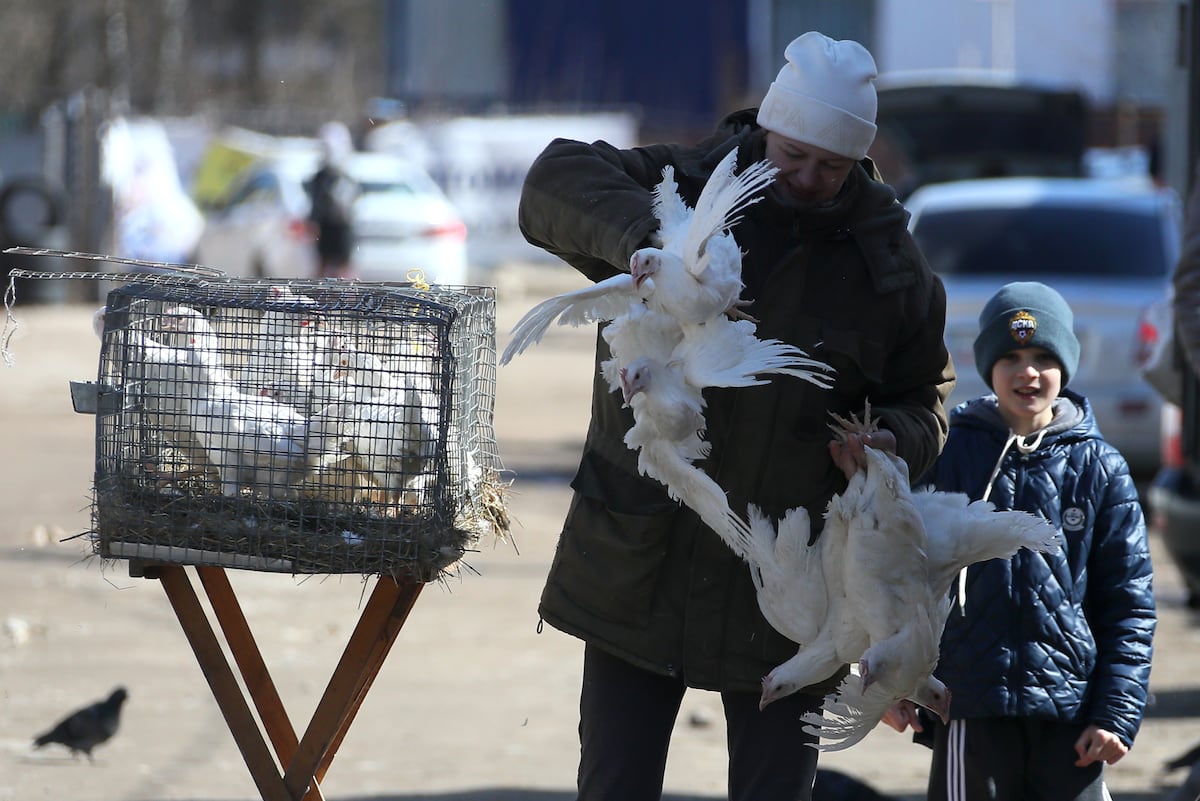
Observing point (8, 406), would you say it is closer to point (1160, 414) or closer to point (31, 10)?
point (1160, 414)

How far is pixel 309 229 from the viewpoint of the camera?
16.6 m

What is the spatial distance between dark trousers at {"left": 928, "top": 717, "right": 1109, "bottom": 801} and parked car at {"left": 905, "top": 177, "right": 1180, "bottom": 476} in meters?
4.84

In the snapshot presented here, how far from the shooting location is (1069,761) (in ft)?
12.3

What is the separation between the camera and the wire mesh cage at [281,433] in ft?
10.3

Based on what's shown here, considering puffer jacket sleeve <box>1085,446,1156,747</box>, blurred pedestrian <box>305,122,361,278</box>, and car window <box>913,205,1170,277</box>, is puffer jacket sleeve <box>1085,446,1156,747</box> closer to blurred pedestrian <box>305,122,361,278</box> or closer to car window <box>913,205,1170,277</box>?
car window <box>913,205,1170,277</box>

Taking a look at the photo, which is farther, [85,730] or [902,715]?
[85,730]

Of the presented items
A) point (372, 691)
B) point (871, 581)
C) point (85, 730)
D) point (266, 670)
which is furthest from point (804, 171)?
point (372, 691)

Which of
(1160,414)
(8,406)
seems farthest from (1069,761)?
(8,406)

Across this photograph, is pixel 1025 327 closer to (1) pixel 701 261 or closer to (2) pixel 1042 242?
(1) pixel 701 261

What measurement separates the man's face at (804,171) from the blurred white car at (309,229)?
14070 millimetres

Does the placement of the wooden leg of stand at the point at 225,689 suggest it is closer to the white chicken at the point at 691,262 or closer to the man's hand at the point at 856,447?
the white chicken at the point at 691,262

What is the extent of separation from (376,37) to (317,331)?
44.5 metres

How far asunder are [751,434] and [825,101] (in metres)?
0.69

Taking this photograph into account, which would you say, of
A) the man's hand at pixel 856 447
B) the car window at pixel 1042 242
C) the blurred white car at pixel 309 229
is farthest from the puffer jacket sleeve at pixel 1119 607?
the blurred white car at pixel 309 229
